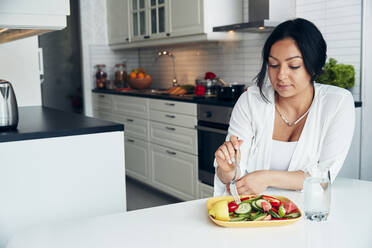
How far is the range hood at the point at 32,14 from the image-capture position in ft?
6.40

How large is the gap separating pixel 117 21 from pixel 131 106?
1.31 meters

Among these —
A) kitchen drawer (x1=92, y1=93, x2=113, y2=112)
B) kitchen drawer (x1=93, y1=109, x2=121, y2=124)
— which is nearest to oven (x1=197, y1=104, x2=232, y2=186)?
kitchen drawer (x1=93, y1=109, x2=121, y2=124)

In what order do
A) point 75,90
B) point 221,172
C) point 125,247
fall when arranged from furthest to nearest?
point 75,90
point 221,172
point 125,247

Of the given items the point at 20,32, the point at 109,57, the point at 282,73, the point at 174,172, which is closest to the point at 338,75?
the point at 282,73

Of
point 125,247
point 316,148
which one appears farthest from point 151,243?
point 316,148

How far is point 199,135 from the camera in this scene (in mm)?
3506

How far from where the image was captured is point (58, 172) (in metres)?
2.14

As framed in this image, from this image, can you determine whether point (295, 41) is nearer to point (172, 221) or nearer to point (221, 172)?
point (221, 172)

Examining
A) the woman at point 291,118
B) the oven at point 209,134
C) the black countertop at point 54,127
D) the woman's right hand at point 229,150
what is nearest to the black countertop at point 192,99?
the oven at point 209,134

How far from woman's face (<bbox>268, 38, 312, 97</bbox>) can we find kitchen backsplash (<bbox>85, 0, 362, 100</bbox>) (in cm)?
155

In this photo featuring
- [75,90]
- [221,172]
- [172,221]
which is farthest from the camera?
[75,90]

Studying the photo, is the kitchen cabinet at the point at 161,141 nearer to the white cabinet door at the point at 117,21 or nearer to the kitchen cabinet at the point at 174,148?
the kitchen cabinet at the point at 174,148

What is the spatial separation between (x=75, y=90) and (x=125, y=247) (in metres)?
4.67

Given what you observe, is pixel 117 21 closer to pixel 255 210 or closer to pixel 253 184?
pixel 253 184
